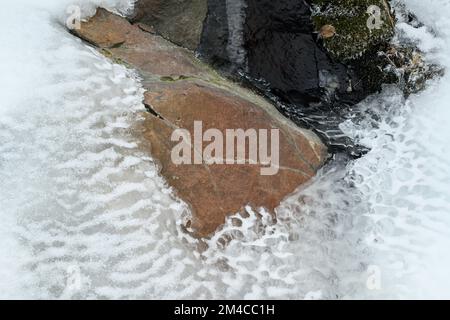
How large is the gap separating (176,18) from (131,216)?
301 centimetres

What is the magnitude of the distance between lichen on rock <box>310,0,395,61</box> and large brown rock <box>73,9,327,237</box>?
129cm

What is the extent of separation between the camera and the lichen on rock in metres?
6.23

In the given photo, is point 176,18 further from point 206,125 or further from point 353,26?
point 353,26

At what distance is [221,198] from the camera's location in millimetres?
5016

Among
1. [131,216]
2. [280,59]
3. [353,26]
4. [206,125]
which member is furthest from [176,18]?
[131,216]

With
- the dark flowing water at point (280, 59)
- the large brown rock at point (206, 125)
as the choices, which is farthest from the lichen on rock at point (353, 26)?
the large brown rock at point (206, 125)

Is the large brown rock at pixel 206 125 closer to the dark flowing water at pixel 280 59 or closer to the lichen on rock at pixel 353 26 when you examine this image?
the dark flowing water at pixel 280 59

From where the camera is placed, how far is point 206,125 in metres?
5.20

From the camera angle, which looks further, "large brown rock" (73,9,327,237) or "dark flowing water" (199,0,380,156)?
"dark flowing water" (199,0,380,156)

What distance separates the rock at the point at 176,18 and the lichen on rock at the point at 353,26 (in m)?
Result: 1.54

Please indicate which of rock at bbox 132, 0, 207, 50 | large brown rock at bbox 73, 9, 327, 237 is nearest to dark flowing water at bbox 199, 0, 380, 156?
rock at bbox 132, 0, 207, 50

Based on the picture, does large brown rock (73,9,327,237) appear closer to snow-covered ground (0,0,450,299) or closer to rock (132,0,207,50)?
snow-covered ground (0,0,450,299)
